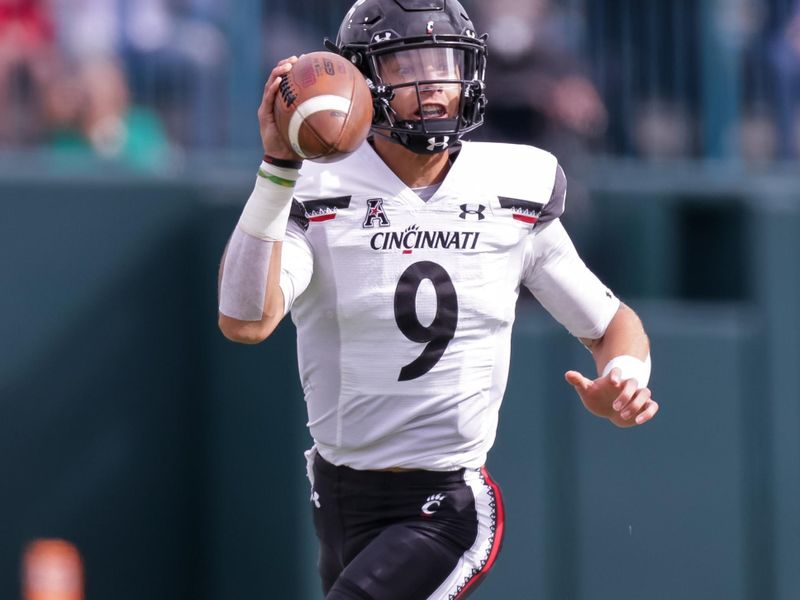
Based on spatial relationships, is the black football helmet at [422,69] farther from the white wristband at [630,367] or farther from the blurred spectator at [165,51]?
the blurred spectator at [165,51]

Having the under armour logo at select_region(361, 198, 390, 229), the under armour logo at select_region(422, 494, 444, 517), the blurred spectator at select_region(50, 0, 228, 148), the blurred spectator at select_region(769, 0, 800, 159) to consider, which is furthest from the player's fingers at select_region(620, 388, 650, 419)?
the blurred spectator at select_region(769, 0, 800, 159)

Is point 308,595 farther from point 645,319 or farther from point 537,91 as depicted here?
point 537,91

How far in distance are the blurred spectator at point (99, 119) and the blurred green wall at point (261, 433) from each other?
0.54 meters

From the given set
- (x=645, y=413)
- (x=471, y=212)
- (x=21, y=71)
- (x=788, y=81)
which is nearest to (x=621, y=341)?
(x=645, y=413)

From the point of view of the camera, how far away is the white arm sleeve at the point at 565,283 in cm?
390

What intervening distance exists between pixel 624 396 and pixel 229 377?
10.0 ft

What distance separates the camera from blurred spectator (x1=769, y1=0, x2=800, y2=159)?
287 inches

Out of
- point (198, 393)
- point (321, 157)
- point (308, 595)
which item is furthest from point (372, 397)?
point (198, 393)

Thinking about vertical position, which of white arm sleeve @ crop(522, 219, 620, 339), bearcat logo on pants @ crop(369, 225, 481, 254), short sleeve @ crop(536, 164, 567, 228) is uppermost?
short sleeve @ crop(536, 164, 567, 228)

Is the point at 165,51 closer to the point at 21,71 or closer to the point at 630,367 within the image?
the point at 21,71

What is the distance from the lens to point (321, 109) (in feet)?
10.8

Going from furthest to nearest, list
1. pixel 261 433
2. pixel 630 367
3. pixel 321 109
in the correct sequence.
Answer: pixel 261 433
pixel 630 367
pixel 321 109

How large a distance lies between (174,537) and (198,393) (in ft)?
2.10

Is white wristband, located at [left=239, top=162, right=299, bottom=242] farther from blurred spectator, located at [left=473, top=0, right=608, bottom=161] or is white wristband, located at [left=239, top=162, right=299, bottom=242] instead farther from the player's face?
blurred spectator, located at [left=473, top=0, right=608, bottom=161]
